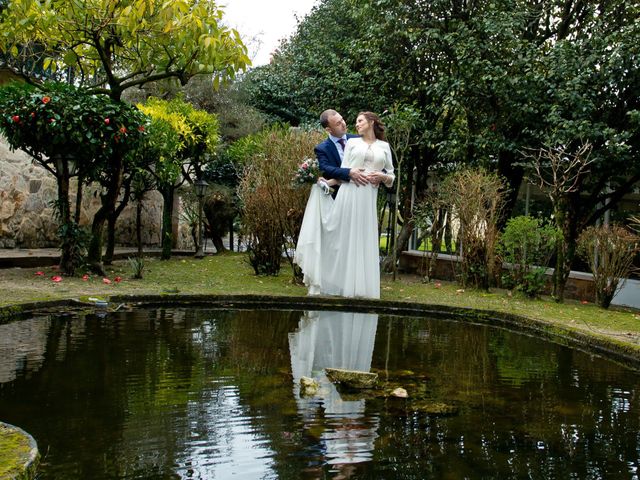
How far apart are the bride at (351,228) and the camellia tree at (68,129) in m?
2.77

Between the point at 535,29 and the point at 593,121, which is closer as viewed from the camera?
the point at 593,121

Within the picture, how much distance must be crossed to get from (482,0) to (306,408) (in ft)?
36.5

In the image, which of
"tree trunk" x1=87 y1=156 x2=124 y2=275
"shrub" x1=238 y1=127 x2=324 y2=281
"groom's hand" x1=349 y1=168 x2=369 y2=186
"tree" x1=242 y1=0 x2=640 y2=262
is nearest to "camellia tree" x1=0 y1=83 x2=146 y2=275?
"tree trunk" x1=87 y1=156 x2=124 y2=275

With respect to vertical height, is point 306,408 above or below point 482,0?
below

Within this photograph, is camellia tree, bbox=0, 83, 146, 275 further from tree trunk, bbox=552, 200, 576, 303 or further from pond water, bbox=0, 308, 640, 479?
tree trunk, bbox=552, 200, 576, 303

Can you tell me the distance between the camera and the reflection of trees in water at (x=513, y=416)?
3053 millimetres

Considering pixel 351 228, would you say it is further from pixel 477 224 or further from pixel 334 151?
pixel 477 224

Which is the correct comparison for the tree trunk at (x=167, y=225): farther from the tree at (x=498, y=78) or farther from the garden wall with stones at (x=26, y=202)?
the tree at (x=498, y=78)

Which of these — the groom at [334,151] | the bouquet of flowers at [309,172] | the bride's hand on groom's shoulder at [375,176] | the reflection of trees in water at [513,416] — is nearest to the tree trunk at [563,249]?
the bride's hand on groom's shoulder at [375,176]

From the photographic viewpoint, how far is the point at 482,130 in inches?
503

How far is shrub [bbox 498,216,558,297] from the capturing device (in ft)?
33.1

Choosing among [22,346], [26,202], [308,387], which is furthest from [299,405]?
[26,202]

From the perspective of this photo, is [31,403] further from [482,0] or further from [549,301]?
[482,0]

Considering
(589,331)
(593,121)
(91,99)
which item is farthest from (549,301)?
(91,99)
